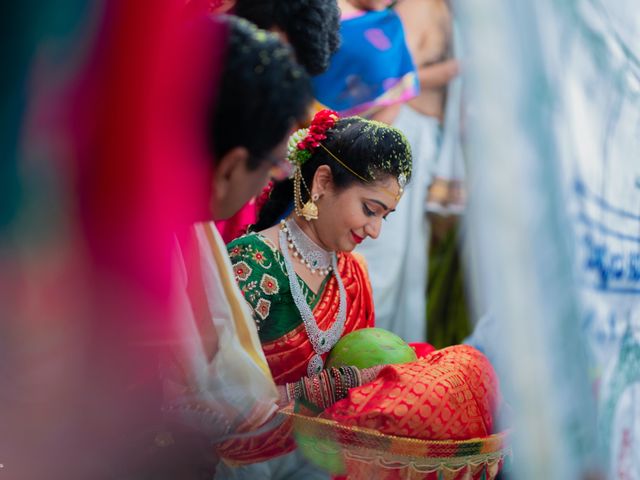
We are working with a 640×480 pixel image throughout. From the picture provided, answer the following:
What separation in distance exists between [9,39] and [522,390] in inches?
24.0

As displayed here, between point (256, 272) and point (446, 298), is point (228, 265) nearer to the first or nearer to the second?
point (256, 272)

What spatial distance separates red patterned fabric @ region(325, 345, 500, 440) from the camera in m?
1.16

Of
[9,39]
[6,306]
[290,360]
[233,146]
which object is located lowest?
[290,360]

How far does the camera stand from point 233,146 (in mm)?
847

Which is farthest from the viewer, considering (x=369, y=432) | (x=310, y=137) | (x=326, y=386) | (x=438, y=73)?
(x=438, y=73)

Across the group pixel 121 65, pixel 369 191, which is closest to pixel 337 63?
pixel 369 191

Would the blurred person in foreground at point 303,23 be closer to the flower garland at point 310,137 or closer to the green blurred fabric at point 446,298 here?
the flower garland at point 310,137

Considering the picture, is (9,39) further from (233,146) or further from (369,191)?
(369,191)

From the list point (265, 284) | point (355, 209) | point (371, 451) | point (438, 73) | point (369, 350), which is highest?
point (438, 73)

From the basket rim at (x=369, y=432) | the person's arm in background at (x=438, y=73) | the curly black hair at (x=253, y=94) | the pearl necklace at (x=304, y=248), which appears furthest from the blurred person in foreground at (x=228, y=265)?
the person's arm in background at (x=438, y=73)

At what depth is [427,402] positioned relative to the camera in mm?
1176

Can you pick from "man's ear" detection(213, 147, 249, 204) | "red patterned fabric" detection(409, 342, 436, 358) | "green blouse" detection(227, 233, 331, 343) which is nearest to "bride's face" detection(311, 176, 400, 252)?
"green blouse" detection(227, 233, 331, 343)

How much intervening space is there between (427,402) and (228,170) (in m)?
0.52

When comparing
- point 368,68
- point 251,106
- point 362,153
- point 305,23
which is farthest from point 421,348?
point 251,106
